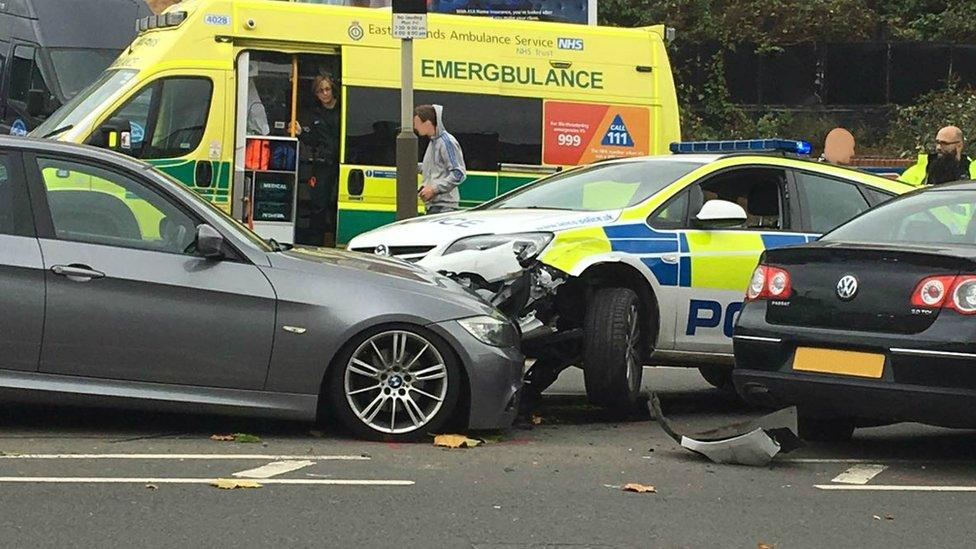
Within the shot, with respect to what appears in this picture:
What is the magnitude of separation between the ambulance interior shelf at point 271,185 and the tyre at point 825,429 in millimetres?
7328

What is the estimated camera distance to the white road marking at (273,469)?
744cm

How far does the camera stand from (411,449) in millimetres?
8359

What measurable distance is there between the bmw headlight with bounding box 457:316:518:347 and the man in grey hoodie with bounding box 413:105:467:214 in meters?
5.47

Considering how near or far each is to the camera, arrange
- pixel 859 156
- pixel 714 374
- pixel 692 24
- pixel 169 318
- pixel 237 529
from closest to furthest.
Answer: pixel 237 529
pixel 169 318
pixel 714 374
pixel 859 156
pixel 692 24

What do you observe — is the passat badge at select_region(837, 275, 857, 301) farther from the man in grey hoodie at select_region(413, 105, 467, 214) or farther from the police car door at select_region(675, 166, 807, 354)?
the man in grey hoodie at select_region(413, 105, 467, 214)

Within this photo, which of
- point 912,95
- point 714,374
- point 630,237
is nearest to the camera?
point 630,237

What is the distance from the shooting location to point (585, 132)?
1664 centimetres

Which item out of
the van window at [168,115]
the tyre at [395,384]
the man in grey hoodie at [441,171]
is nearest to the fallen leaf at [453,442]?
the tyre at [395,384]

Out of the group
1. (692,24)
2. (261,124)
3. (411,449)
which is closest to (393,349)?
(411,449)

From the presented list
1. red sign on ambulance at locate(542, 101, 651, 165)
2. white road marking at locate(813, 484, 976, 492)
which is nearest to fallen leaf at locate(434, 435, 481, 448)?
white road marking at locate(813, 484, 976, 492)

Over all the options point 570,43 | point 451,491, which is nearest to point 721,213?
point 451,491

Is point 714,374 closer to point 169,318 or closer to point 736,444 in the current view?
point 736,444

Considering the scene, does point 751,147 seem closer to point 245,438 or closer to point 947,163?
point 947,163

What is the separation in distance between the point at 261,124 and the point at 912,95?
44.1 feet
